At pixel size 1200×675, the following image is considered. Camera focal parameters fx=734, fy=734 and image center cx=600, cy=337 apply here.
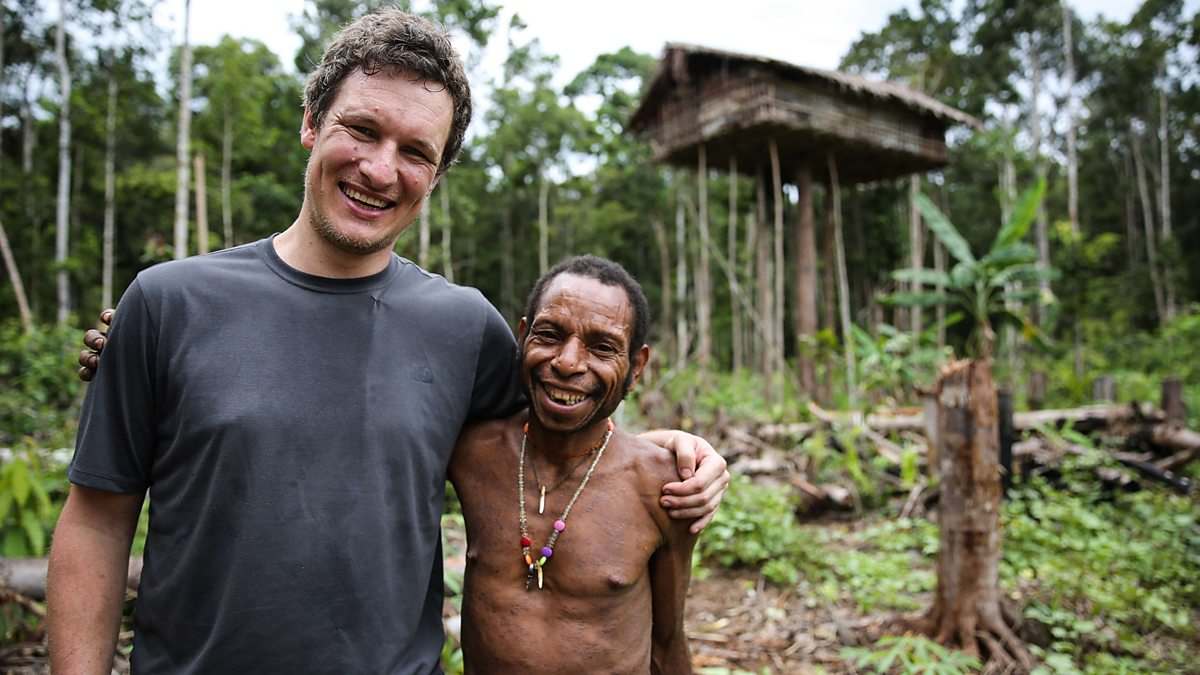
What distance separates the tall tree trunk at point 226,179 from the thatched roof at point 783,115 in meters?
11.9

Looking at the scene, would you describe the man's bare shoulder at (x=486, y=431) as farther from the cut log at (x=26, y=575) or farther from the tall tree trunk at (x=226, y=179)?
the tall tree trunk at (x=226, y=179)

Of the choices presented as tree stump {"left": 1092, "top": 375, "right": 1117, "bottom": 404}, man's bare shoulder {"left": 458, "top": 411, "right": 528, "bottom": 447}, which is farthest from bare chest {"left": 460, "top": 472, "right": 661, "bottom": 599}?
tree stump {"left": 1092, "top": 375, "right": 1117, "bottom": 404}

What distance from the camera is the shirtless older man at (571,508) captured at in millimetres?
1850

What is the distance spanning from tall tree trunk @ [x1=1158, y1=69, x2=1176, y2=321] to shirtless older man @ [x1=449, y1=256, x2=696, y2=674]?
30.2 m

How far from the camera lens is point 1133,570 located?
16.7 ft

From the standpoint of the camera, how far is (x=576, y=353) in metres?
1.82

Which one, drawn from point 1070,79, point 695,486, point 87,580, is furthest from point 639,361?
point 1070,79

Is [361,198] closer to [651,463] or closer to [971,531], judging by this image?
[651,463]

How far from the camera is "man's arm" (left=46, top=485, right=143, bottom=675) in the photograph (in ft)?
4.66

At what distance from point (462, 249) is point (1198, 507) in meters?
27.8

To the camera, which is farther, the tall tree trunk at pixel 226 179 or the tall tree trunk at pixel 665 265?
the tall tree trunk at pixel 665 265

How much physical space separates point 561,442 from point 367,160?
0.86 meters

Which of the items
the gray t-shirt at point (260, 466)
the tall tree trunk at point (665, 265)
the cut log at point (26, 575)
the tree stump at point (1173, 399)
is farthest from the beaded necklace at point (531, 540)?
the tall tree trunk at point (665, 265)

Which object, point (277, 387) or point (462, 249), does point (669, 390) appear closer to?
point (277, 387)
